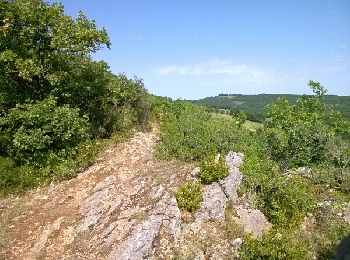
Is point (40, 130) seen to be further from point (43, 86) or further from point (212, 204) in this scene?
point (212, 204)

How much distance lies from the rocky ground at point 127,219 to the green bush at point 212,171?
0.25 meters

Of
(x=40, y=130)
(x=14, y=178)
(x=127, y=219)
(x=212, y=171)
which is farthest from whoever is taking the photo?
(x=40, y=130)

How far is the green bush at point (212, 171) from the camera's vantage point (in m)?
14.6

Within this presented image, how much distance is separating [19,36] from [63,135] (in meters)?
4.89

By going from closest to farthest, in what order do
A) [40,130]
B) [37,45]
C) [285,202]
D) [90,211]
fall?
[90,211] < [285,202] < [40,130] < [37,45]

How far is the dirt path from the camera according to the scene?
40.0 ft

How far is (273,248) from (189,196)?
3.49 meters

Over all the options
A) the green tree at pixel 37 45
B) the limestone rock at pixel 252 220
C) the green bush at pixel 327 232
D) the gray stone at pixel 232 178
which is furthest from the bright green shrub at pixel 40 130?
the green bush at pixel 327 232

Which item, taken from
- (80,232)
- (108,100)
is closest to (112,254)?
(80,232)

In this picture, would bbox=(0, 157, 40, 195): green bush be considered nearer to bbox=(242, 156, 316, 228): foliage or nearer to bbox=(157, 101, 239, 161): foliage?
bbox=(157, 101, 239, 161): foliage

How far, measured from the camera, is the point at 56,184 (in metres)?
15.7

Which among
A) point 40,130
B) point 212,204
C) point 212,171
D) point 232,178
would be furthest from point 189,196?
point 40,130

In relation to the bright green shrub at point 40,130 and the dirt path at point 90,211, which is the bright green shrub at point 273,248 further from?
the bright green shrub at point 40,130

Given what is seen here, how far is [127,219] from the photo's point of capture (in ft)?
42.6
